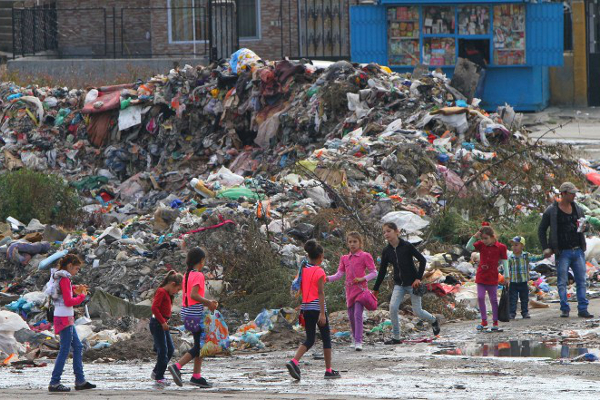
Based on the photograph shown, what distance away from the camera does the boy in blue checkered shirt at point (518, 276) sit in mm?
11352

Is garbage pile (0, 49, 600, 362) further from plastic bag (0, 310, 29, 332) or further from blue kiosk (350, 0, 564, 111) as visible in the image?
blue kiosk (350, 0, 564, 111)

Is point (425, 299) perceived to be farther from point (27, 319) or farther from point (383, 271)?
point (27, 319)

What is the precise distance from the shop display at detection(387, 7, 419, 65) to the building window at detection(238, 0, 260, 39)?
195 inches

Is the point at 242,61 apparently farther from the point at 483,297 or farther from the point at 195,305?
the point at 195,305

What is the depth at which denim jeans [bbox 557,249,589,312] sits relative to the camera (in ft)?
37.1

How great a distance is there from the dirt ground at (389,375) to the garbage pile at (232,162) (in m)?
1.32

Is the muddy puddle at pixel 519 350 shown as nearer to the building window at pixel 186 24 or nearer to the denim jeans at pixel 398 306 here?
the denim jeans at pixel 398 306

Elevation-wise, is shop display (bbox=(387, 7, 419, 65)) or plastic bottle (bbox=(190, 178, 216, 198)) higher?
shop display (bbox=(387, 7, 419, 65))

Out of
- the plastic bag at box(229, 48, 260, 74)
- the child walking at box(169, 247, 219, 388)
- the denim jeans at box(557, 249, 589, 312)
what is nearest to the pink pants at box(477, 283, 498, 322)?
the denim jeans at box(557, 249, 589, 312)

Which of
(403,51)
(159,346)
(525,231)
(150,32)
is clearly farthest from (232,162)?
(159,346)

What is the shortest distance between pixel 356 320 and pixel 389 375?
138 centimetres

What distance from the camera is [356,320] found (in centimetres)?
1016

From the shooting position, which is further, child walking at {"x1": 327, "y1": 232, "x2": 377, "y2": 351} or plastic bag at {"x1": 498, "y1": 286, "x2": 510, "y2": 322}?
plastic bag at {"x1": 498, "y1": 286, "x2": 510, "y2": 322}

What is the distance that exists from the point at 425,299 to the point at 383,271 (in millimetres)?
1763
